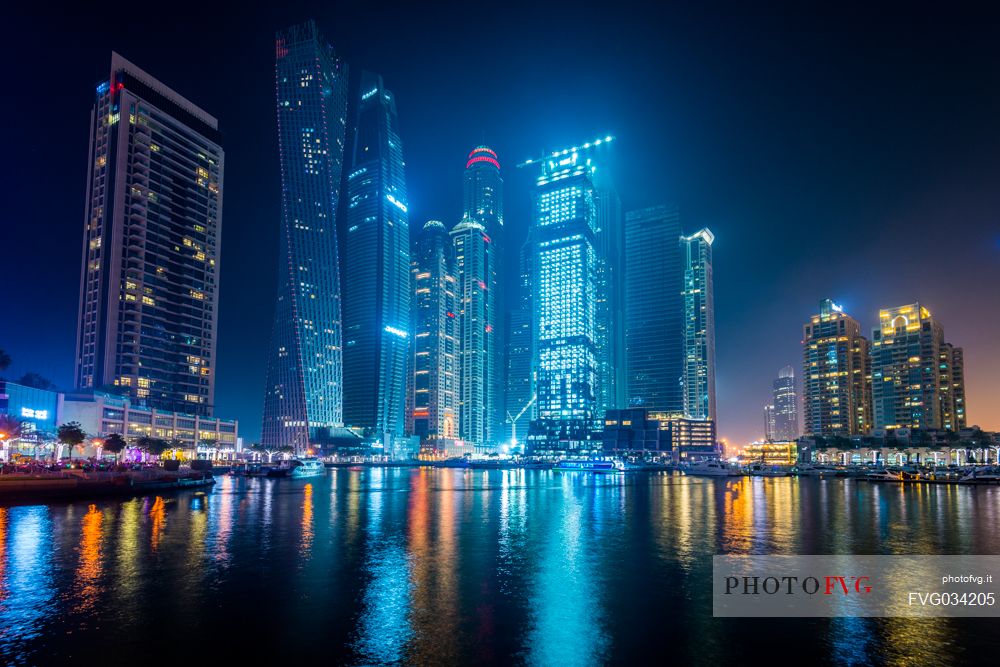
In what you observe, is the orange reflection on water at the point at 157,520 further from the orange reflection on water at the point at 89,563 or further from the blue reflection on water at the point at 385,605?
the blue reflection on water at the point at 385,605

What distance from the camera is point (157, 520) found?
5294cm

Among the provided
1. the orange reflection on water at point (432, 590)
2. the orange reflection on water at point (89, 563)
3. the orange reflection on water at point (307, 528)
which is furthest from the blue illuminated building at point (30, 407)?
the orange reflection on water at point (432, 590)

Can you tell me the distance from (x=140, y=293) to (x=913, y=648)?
17890cm

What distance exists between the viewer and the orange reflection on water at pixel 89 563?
1049 inches

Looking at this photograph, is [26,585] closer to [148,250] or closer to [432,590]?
[432,590]

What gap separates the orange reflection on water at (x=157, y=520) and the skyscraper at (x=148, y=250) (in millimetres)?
99972

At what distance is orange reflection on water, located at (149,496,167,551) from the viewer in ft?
135

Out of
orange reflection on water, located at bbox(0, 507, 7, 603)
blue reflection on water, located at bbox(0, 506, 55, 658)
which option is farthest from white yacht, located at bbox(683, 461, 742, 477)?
orange reflection on water, located at bbox(0, 507, 7, 603)

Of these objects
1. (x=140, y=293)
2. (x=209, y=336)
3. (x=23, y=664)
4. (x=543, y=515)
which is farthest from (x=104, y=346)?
(x=23, y=664)

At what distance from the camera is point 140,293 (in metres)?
159

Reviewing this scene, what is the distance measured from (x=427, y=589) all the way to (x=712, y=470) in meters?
153

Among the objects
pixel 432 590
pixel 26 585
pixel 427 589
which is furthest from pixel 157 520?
pixel 432 590

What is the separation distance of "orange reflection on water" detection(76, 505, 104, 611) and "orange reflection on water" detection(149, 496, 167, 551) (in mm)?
3211

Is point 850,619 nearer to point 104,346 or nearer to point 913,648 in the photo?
point 913,648
